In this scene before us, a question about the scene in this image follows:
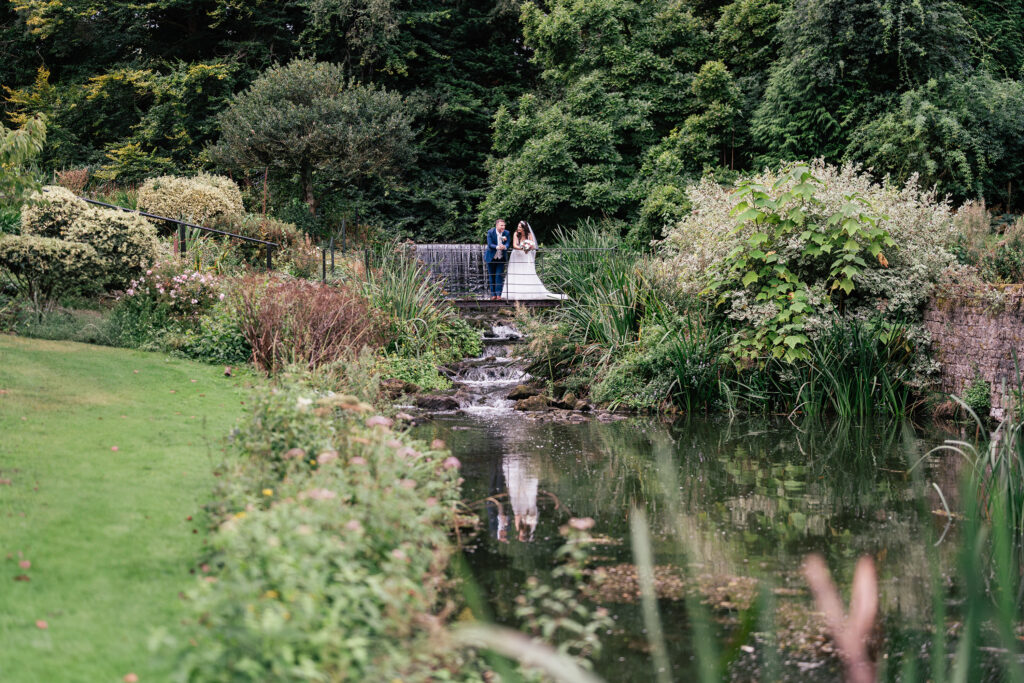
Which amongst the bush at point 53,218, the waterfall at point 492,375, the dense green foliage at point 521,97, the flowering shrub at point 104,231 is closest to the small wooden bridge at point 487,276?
the waterfall at point 492,375

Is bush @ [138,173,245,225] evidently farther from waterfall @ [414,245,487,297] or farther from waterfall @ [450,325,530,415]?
waterfall @ [450,325,530,415]

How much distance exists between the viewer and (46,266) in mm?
10625

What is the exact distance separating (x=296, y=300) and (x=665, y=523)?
586 centimetres

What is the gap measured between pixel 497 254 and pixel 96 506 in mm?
12899

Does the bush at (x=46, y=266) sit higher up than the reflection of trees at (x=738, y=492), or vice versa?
the bush at (x=46, y=266)

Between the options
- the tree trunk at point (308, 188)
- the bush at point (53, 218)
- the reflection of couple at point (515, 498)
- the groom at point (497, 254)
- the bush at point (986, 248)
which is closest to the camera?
the reflection of couple at point (515, 498)

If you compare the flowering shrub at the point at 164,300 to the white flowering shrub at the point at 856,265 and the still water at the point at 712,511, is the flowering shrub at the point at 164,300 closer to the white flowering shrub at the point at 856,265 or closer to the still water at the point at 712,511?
the still water at the point at 712,511

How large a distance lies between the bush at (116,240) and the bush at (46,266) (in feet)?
0.67

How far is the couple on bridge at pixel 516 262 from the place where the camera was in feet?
55.7

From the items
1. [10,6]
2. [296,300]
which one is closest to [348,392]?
[296,300]

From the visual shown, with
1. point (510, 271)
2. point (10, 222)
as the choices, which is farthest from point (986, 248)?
point (10, 222)

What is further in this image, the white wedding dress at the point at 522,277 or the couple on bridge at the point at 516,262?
the couple on bridge at the point at 516,262

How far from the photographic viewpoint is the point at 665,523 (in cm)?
599

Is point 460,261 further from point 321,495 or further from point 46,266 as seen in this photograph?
point 321,495
